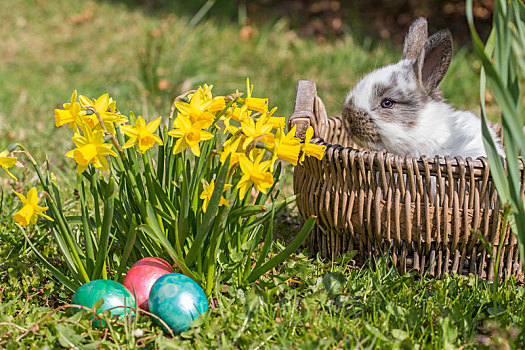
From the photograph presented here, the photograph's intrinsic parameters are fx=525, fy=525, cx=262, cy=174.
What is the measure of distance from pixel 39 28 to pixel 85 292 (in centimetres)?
583

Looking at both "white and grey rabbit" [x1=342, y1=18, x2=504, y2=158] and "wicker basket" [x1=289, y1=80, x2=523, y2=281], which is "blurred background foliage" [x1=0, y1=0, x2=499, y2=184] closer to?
"white and grey rabbit" [x1=342, y1=18, x2=504, y2=158]

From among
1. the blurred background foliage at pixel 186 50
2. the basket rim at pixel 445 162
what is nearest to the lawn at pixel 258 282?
the blurred background foliage at pixel 186 50

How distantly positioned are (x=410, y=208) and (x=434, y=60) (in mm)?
741

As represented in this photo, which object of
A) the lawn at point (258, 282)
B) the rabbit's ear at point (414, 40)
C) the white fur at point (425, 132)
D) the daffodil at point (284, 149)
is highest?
the rabbit's ear at point (414, 40)

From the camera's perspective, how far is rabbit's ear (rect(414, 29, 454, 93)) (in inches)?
86.2

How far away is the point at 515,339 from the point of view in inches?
60.1

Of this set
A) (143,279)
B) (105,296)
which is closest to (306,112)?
(143,279)

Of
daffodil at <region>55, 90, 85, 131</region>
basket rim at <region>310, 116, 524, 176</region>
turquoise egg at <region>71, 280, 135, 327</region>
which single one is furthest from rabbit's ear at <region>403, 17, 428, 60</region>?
turquoise egg at <region>71, 280, 135, 327</region>

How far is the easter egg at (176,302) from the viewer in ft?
5.36

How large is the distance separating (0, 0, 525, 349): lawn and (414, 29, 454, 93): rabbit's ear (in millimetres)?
481

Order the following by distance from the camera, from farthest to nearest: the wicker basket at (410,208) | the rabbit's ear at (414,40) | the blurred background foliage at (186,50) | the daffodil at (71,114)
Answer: the blurred background foliage at (186,50) < the rabbit's ear at (414,40) < the wicker basket at (410,208) < the daffodil at (71,114)

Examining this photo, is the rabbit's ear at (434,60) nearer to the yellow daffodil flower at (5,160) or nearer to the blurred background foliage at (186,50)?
the blurred background foliage at (186,50)

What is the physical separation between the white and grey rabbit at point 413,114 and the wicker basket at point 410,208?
0.82 ft

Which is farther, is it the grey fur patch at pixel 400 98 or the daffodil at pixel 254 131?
the grey fur patch at pixel 400 98
